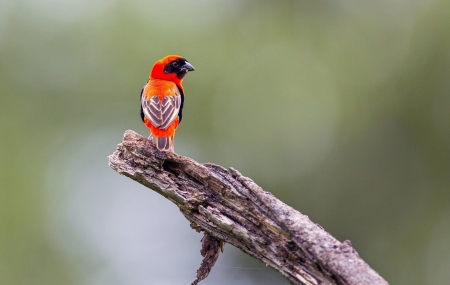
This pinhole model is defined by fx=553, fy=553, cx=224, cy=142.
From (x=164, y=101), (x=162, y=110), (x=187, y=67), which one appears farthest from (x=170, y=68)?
(x=162, y=110)

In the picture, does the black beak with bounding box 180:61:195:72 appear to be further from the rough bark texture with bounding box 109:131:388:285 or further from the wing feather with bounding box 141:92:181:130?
the rough bark texture with bounding box 109:131:388:285

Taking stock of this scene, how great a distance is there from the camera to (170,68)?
24.4 ft

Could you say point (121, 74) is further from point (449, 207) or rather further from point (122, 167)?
point (122, 167)

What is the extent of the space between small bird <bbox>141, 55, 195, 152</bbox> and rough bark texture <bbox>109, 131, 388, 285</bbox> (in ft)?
1.67

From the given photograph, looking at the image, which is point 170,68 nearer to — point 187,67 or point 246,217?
point 187,67

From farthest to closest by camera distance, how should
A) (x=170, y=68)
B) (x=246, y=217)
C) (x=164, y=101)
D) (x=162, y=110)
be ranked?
(x=170, y=68) → (x=164, y=101) → (x=162, y=110) → (x=246, y=217)

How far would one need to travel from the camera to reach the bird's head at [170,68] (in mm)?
7402

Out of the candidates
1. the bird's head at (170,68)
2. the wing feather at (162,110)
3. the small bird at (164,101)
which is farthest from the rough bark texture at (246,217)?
the bird's head at (170,68)

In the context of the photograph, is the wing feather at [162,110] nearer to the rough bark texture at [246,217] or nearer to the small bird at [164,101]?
the small bird at [164,101]

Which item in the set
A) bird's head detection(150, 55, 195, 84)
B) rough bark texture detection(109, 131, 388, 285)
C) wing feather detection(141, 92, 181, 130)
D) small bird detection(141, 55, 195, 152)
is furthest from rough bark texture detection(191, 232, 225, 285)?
bird's head detection(150, 55, 195, 84)

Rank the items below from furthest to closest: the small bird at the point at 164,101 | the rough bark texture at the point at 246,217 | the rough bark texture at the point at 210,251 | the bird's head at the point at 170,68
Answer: the bird's head at the point at 170,68, the small bird at the point at 164,101, the rough bark texture at the point at 210,251, the rough bark texture at the point at 246,217

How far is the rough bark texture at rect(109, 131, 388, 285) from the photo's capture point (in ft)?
10.5

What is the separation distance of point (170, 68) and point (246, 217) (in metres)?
4.02

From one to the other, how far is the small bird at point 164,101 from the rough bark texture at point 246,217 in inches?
20.0
